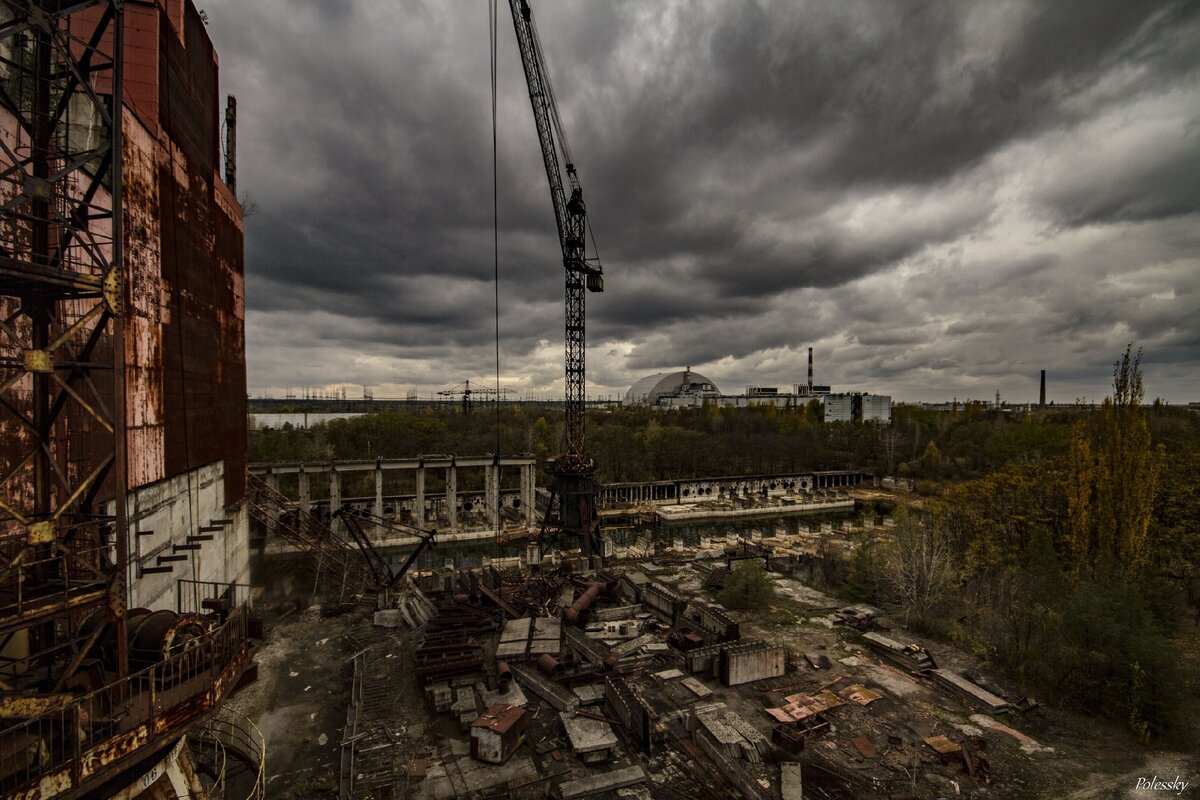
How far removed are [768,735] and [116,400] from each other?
13.6 metres

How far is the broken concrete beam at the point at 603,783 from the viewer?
31.8 ft

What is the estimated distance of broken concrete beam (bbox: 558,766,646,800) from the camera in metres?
9.70

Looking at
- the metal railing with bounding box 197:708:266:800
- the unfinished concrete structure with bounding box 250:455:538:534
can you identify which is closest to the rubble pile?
the metal railing with bounding box 197:708:266:800

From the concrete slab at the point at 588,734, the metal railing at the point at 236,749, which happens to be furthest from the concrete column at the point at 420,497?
the concrete slab at the point at 588,734

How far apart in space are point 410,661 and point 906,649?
1539cm

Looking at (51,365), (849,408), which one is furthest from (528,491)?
(849,408)

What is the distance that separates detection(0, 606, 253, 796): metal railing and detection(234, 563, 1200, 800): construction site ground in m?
5.61

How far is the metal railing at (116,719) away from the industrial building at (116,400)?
0.02m

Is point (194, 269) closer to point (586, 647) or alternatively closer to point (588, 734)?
point (586, 647)

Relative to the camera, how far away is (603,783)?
32.5ft

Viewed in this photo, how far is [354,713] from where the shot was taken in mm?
12164

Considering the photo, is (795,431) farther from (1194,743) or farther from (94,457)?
(94,457)

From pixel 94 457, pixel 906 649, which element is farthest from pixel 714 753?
pixel 94 457

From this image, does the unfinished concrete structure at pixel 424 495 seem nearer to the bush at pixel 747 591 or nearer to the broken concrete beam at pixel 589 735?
the bush at pixel 747 591
